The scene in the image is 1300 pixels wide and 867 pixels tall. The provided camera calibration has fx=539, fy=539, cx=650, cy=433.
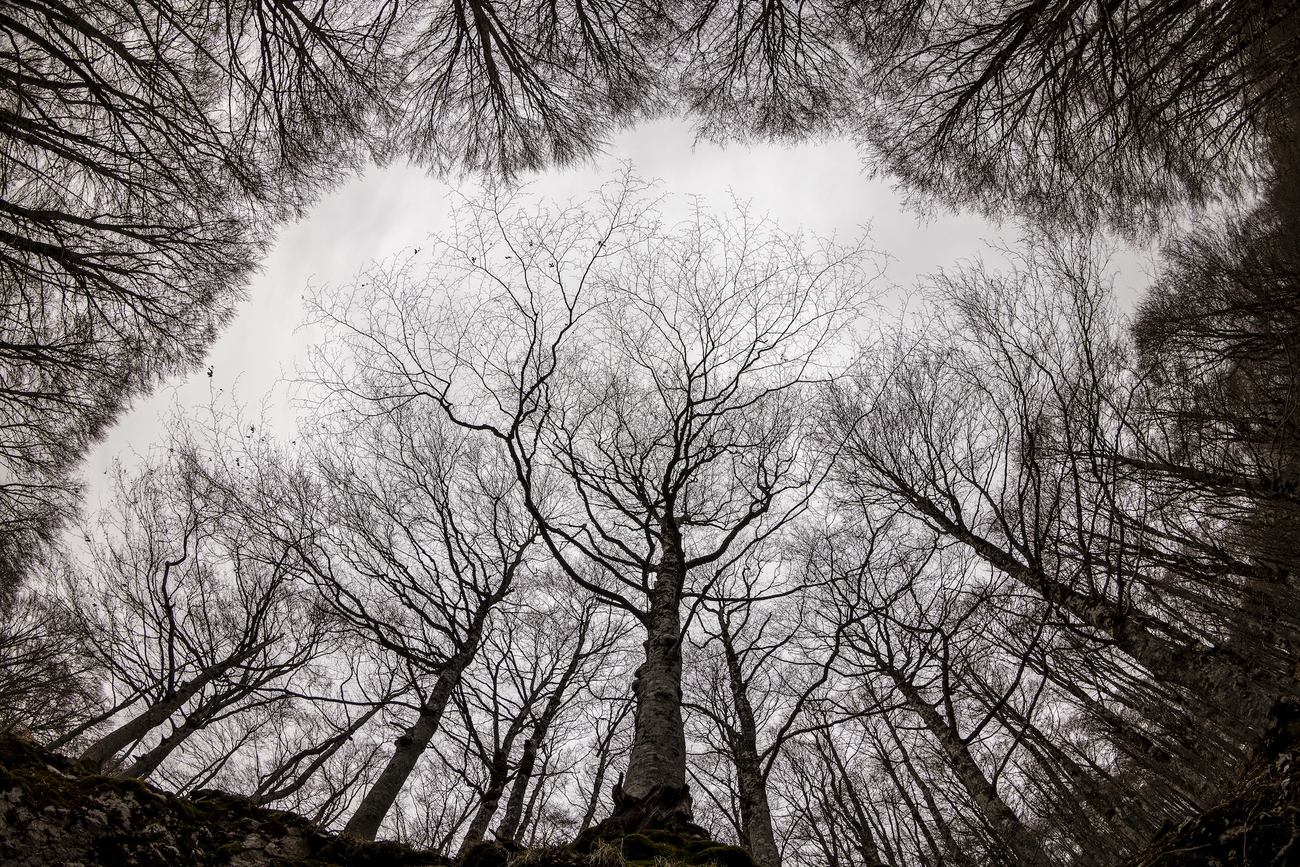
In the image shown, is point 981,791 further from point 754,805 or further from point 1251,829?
point 1251,829

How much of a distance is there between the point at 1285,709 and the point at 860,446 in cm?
690

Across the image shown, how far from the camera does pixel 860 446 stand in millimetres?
8086

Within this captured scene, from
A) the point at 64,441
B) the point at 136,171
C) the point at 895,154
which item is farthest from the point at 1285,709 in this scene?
the point at 64,441

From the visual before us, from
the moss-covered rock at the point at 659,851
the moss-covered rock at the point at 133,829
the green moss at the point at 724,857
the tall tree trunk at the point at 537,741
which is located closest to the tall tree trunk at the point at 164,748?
the tall tree trunk at the point at 537,741

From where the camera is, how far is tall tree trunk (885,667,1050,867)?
4.13 metres

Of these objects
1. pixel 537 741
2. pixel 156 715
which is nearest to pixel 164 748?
pixel 156 715

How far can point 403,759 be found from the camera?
541 cm

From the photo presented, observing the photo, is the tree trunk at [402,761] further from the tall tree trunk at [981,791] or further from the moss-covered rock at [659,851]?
the tall tree trunk at [981,791]

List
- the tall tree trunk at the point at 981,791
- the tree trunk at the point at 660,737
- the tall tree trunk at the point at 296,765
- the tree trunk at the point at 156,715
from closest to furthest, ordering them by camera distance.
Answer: the tree trunk at the point at 660,737 → the tall tree trunk at the point at 981,791 → the tall tree trunk at the point at 296,765 → the tree trunk at the point at 156,715

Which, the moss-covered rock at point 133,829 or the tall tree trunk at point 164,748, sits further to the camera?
the tall tree trunk at point 164,748

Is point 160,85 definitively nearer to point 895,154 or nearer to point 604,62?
point 604,62

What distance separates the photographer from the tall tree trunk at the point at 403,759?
482 cm

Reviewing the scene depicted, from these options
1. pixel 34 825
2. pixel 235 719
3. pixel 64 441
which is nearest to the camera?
pixel 34 825

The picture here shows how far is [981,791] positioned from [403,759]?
5.92 metres
